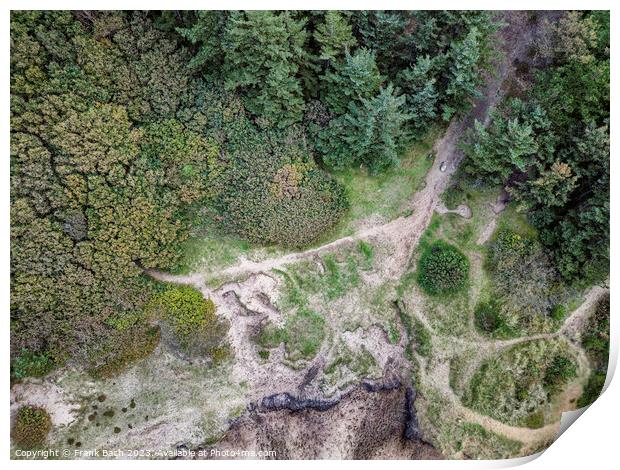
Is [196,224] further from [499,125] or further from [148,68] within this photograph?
[499,125]

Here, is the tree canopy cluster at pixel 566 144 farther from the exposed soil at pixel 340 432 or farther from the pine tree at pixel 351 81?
the exposed soil at pixel 340 432

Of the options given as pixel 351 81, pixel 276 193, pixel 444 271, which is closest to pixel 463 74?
pixel 351 81

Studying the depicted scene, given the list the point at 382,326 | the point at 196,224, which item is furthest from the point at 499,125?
the point at 196,224

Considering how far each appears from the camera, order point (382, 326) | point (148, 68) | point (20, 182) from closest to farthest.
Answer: point (20, 182) → point (148, 68) → point (382, 326)

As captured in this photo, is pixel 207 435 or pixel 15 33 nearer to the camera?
pixel 15 33

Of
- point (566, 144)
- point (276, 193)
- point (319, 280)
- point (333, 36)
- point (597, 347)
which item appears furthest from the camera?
→ point (319, 280)

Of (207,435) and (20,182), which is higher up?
Answer: (20,182)

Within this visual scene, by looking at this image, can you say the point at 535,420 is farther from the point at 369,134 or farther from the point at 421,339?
the point at 369,134

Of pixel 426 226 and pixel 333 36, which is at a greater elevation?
pixel 333 36
